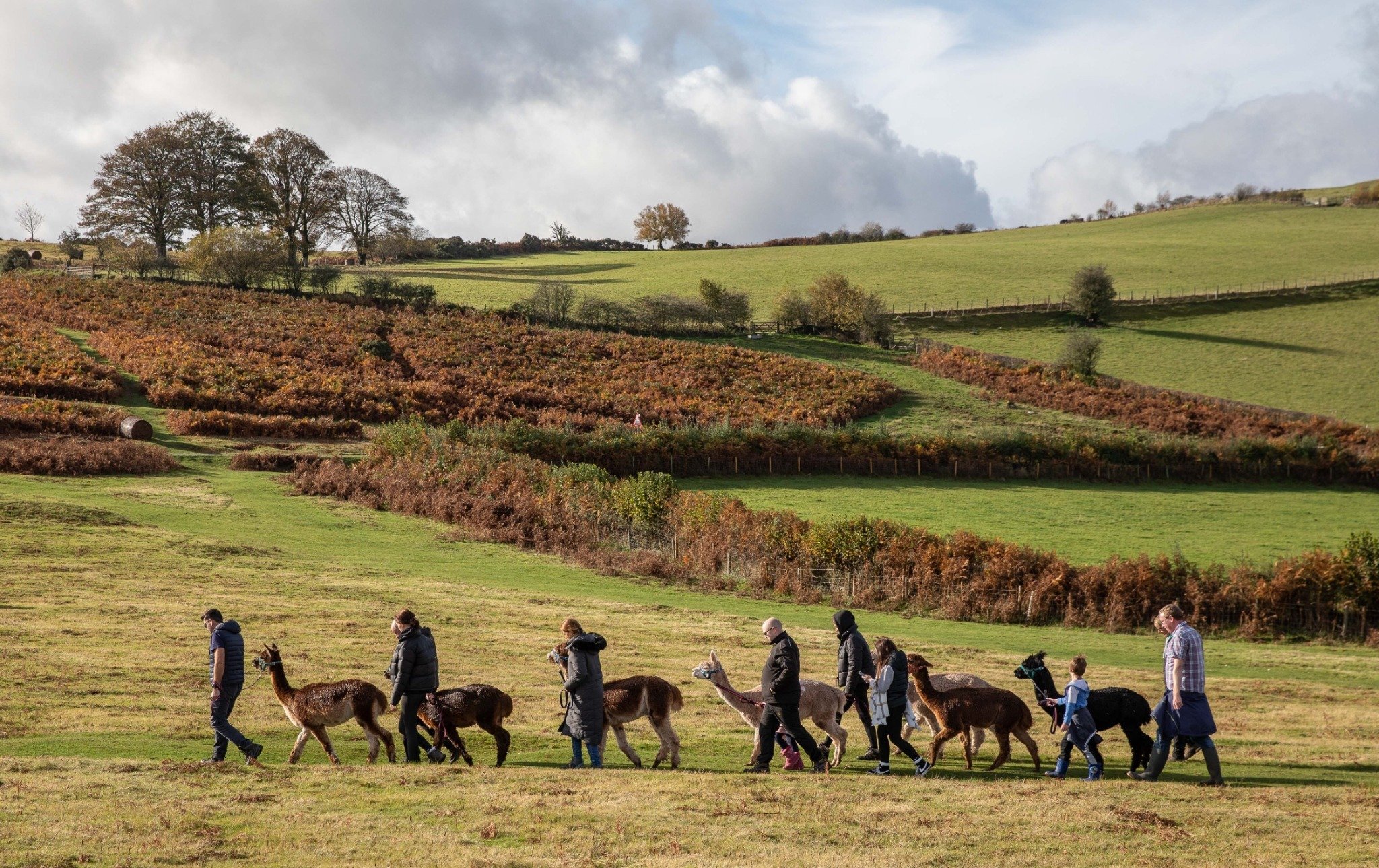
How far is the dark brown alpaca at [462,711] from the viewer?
570 inches

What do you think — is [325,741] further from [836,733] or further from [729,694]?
[836,733]

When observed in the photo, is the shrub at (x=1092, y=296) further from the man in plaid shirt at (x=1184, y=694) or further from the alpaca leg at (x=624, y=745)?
the alpaca leg at (x=624, y=745)

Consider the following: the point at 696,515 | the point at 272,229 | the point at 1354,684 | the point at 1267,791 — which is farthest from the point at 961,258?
the point at 1267,791

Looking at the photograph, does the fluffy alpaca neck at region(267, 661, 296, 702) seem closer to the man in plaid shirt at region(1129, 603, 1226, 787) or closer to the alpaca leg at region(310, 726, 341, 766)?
the alpaca leg at region(310, 726, 341, 766)

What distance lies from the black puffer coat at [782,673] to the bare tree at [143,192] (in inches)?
3759

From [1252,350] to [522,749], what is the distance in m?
85.1

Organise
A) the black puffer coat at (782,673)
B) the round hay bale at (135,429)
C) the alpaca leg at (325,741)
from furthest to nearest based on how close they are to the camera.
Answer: the round hay bale at (135,429)
the alpaca leg at (325,741)
the black puffer coat at (782,673)

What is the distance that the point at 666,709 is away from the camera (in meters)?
14.6

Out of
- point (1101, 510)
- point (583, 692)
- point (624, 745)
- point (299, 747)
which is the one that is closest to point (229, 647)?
point (299, 747)

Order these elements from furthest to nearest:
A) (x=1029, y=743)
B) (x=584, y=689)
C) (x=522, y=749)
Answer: (x=522, y=749)
(x=1029, y=743)
(x=584, y=689)

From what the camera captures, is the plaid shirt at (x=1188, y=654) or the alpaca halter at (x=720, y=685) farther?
the alpaca halter at (x=720, y=685)

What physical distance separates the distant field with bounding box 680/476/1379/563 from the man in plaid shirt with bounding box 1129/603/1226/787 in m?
25.6

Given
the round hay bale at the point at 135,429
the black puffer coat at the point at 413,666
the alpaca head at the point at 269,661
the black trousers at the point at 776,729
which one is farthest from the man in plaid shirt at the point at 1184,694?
the round hay bale at the point at 135,429

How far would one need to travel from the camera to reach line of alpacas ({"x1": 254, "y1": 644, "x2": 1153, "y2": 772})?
14453mm
